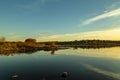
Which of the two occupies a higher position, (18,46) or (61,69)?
(18,46)

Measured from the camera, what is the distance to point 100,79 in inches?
1331

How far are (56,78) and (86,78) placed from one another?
5.54m

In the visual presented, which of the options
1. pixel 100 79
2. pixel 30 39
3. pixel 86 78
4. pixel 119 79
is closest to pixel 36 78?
pixel 86 78

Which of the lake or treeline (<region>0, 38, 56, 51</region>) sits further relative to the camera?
treeline (<region>0, 38, 56, 51</region>)

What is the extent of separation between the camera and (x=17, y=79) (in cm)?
3472

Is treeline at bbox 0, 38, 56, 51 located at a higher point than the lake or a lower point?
higher

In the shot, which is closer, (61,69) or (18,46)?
(61,69)

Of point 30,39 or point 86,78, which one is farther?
point 30,39

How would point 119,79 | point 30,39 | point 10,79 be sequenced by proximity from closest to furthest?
1. point 119,79
2. point 10,79
3. point 30,39

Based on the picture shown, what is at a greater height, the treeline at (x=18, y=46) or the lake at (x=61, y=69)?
the treeline at (x=18, y=46)

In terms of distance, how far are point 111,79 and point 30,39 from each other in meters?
165

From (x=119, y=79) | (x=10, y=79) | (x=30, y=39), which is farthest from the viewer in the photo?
(x=30, y=39)

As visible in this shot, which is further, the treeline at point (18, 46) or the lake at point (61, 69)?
the treeline at point (18, 46)

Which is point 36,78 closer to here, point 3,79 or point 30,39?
point 3,79
